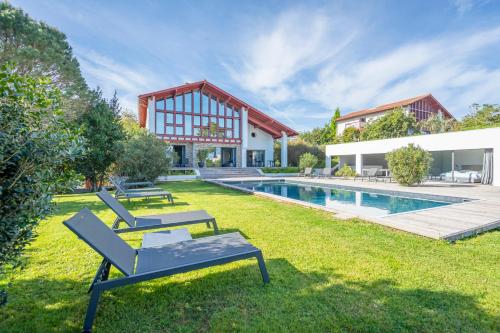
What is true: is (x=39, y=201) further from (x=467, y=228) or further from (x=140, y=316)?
(x=467, y=228)

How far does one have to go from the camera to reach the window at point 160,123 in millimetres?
24031

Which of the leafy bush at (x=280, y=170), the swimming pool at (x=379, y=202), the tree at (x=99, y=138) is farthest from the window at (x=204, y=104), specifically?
the swimming pool at (x=379, y=202)

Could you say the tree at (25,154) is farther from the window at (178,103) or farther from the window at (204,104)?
the window at (204,104)

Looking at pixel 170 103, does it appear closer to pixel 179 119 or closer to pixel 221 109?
pixel 179 119

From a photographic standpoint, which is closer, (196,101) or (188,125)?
(188,125)

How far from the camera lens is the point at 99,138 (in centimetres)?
1456

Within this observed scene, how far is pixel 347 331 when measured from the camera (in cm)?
218

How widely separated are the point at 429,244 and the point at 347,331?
3114 millimetres

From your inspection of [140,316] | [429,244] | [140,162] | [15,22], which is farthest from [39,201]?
[15,22]

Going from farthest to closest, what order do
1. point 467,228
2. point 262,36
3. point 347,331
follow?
point 262,36 < point 467,228 < point 347,331

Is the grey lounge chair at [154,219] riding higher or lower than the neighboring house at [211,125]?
lower

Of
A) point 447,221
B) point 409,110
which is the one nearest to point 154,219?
point 447,221

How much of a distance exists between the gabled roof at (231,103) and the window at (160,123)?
1.78m

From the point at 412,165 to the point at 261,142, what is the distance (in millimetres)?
18834
